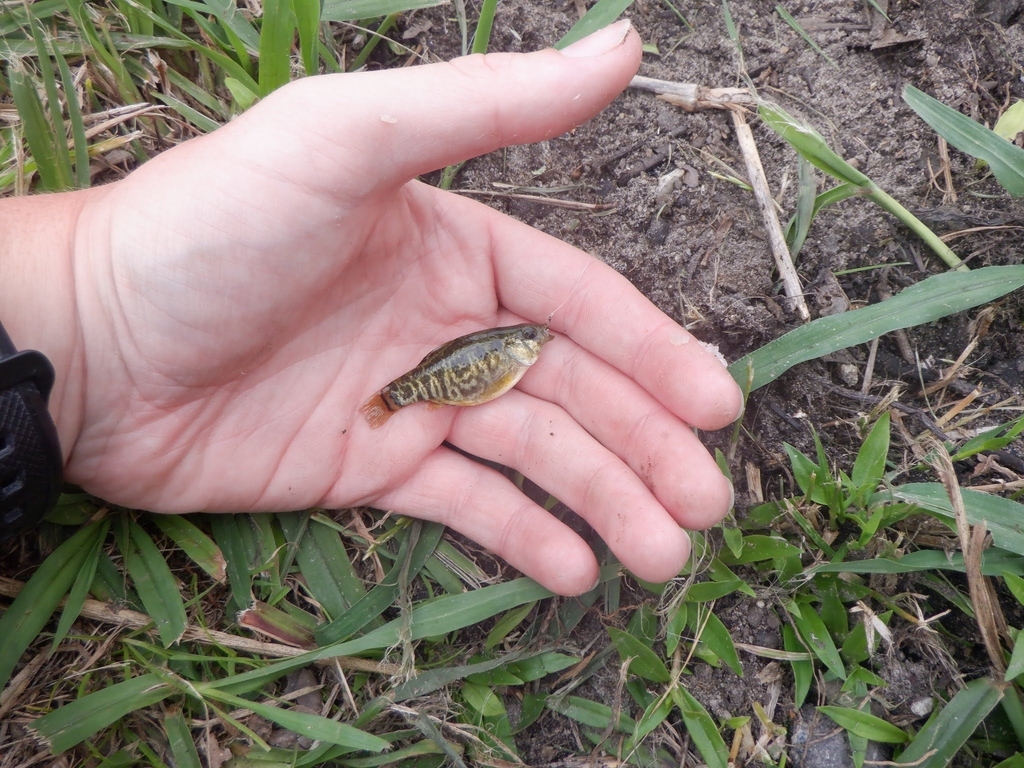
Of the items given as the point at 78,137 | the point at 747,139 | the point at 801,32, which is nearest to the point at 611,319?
the point at 747,139

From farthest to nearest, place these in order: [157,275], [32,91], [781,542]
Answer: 1. [32,91]
2. [781,542]
3. [157,275]

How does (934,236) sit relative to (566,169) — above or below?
below

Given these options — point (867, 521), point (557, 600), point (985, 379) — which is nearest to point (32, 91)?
point (557, 600)

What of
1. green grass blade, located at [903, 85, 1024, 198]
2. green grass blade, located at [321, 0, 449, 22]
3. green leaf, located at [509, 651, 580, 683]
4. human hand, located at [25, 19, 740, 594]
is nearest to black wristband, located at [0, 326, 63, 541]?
human hand, located at [25, 19, 740, 594]

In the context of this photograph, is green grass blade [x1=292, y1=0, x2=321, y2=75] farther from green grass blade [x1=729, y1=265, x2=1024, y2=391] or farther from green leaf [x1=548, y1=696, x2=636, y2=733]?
green leaf [x1=548, y1=696, x2=636, y2=733]

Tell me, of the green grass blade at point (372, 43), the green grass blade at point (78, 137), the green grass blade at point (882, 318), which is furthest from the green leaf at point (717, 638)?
the green grass blade at point (78, 137)

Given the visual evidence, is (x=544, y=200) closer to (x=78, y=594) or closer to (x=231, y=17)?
(x=231, y=17)

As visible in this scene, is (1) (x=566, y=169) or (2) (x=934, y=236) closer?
(2) (x=934, y=236)

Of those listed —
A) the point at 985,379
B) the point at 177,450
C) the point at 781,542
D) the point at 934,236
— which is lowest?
the point at 781,542

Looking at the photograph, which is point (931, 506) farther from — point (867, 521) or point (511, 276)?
point (511, 276)
